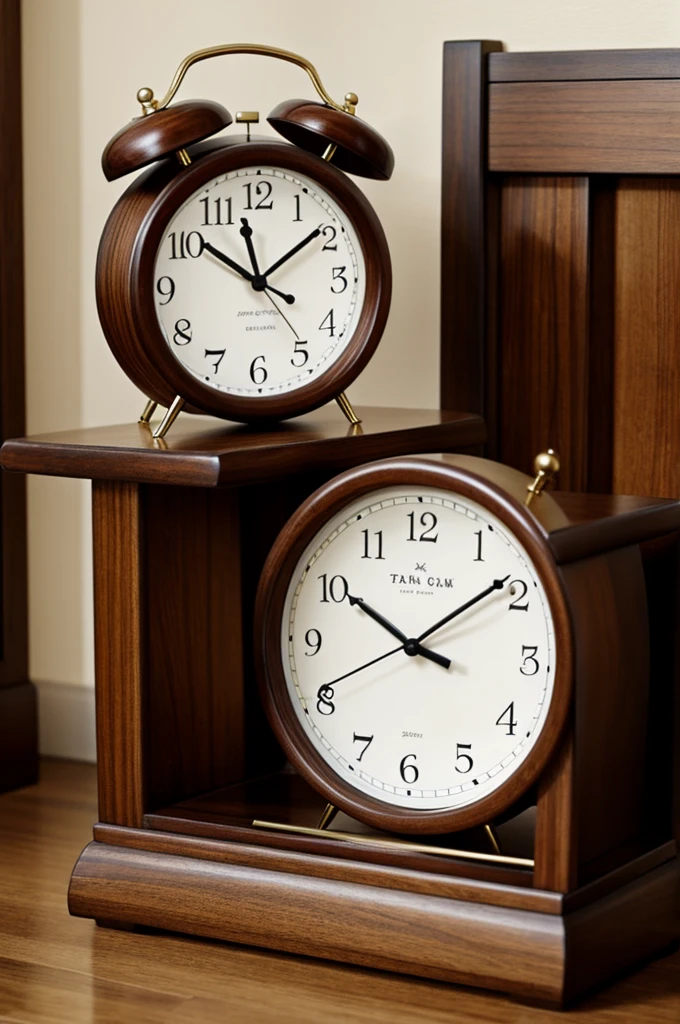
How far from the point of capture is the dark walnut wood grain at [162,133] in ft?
4.76

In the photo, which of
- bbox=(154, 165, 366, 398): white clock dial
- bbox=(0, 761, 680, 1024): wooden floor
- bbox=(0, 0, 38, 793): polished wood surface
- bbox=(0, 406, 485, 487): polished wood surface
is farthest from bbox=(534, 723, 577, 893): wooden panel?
bbox=(0, 0, 38, 793): polished wood surface

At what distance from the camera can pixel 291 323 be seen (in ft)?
5.08

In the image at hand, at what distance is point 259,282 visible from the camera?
5.01ft

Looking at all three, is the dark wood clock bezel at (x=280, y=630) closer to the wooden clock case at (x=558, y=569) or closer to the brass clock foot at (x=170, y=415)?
the wooden clock case at (x=558, y=569)

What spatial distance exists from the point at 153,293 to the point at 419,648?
16.2 inches

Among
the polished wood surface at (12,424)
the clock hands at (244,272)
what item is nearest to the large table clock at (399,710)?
the clock hands at (244,272)

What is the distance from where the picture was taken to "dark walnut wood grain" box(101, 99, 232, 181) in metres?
1.45

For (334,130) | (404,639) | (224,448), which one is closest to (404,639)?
(404,639)

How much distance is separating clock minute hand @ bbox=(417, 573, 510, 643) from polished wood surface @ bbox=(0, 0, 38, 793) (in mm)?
815

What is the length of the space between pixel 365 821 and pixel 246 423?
397mm

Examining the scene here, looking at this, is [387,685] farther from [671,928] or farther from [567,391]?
[567,391]

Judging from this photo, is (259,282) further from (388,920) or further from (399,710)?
Answer: (388,920)

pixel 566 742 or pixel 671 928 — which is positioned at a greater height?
pixel 566 742

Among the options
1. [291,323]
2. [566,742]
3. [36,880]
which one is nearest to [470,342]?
[291,323]
